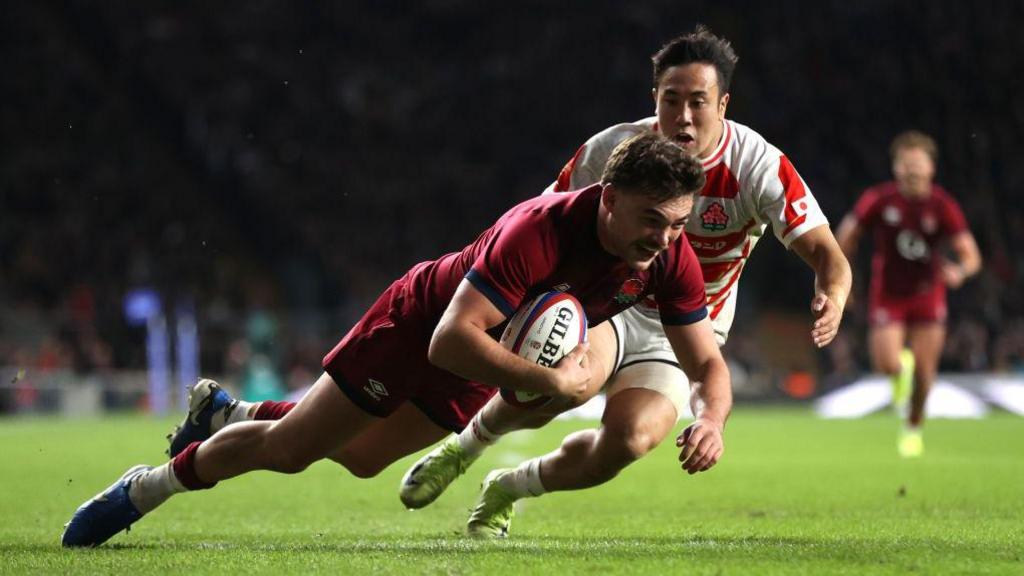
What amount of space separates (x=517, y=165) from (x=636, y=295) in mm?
20890

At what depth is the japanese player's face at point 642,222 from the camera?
15.2 ft

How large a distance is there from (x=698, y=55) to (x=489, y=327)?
1650 mm

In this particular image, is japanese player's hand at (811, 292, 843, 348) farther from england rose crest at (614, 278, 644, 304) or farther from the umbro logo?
the umbro logo

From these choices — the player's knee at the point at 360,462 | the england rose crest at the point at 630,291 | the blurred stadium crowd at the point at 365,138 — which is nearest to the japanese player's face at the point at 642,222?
the england rose crest at the point at 630,291

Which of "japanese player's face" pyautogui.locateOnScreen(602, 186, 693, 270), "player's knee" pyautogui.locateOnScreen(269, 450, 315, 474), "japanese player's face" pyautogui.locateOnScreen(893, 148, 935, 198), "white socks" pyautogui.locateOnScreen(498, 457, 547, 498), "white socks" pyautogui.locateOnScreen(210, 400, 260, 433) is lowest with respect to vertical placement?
"white socks" pyautogui.locateOnScreen(498, 457, 547, 498)

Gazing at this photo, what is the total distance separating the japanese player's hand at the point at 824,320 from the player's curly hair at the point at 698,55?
1.02m

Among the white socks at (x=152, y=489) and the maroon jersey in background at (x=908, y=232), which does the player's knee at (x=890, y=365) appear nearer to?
the maroon jersey in background at (x=908, y=232)

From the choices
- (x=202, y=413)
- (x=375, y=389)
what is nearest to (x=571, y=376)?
(x=375, y=389)

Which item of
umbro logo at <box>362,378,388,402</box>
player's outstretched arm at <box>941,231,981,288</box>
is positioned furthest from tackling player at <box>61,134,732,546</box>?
player's outstretched arm at <box>941,231,981,288</box>

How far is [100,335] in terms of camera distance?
22297mm

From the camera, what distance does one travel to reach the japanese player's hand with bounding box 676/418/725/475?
457cm

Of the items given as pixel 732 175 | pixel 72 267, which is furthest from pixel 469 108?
pixel 732 175

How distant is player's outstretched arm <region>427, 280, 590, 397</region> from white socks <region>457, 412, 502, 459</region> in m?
1.23

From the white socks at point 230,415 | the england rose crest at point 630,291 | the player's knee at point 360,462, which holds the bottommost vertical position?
the player's knee at point 360,462
